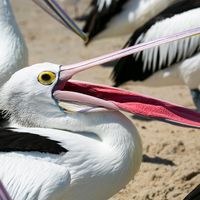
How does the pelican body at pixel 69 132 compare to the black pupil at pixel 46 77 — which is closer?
the pelican body at pixel 69 132

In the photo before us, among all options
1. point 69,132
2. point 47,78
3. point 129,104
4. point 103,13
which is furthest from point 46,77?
point 103,13

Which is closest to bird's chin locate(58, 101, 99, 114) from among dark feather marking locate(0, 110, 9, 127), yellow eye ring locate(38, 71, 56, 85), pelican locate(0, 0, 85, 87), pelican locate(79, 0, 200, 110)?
yellow eye ring locate(38, 71, 56, 85)

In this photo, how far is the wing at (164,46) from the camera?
5.99 meters

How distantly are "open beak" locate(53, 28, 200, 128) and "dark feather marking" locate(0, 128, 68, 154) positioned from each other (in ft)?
0.83

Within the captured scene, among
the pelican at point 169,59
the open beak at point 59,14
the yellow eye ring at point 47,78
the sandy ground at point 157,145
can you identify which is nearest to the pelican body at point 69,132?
the yellow eye ring at point 47,78

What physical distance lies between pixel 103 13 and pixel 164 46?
1.43 m

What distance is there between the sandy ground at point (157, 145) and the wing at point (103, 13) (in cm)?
61

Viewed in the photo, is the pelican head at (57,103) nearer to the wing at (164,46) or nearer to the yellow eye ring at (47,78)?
the yellow eye ring at (47,78)


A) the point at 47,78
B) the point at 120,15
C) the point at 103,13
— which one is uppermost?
the point at 47,78

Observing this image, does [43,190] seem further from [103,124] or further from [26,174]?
[103,124]

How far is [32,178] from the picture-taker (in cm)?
356

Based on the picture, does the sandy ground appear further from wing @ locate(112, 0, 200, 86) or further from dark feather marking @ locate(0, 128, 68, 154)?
dark feather marking @ locate(0, 128, 68, 154)

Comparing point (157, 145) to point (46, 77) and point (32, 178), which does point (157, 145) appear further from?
point (32, 178)

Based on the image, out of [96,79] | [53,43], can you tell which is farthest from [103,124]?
[53,43]
